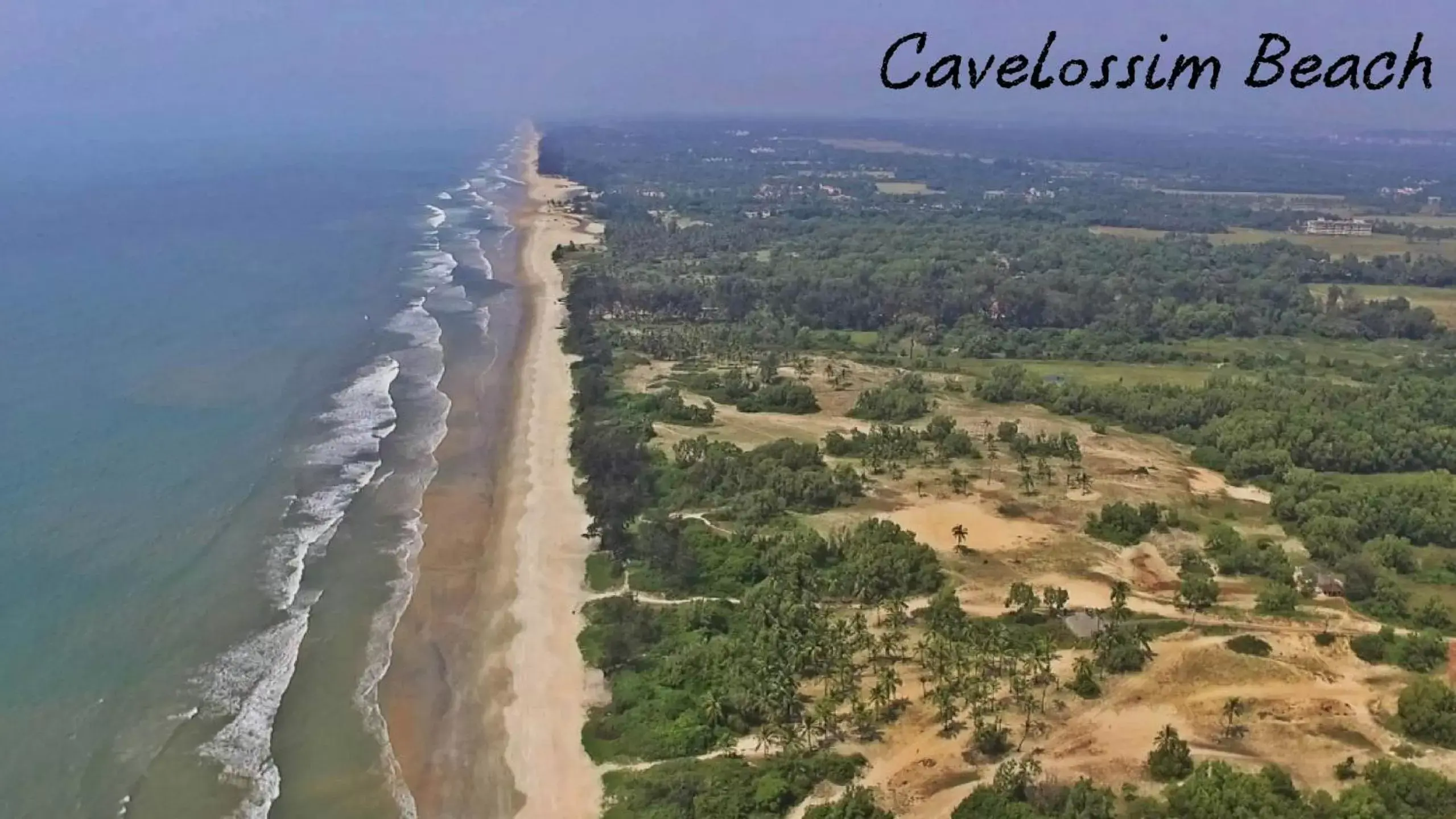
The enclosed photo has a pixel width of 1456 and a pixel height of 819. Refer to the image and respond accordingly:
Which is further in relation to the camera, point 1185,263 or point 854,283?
point 1185,263

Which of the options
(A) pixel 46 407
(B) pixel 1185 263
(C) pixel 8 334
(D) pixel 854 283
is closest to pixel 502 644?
(A) pixel 46 407

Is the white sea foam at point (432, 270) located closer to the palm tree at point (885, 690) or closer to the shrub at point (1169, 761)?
the palm tree at point (885, 690)

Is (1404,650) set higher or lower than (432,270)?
higher

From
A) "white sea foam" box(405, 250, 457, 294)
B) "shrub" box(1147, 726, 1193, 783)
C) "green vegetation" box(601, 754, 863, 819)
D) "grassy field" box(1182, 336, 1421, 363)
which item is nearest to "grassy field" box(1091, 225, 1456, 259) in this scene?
"grassy field" box(1182, 336, 1421, 363)

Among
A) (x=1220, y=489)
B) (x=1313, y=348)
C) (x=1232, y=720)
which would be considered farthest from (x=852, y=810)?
(x=1313, y=348)

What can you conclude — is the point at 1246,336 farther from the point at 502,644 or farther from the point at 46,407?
the point at 46,407

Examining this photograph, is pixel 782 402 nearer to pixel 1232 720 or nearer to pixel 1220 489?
pixel 1220 489

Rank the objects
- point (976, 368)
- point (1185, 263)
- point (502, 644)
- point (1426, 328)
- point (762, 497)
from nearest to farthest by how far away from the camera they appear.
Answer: point (502, 644)
point (762, 497)
point (976, 368)
point (1426, 328)
point (1185, 263)
